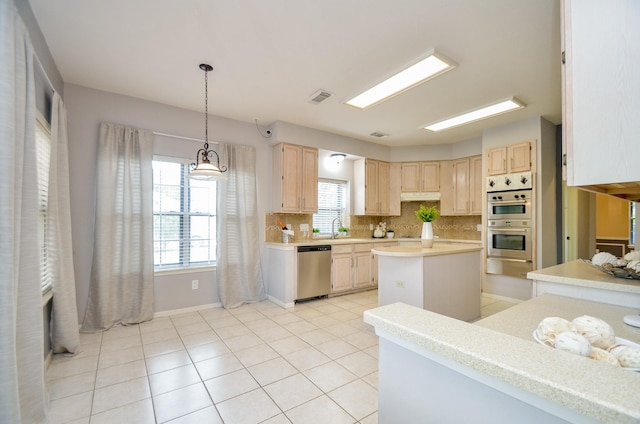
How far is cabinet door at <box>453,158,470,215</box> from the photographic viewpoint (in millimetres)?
5324

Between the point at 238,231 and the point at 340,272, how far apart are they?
1.87 meters

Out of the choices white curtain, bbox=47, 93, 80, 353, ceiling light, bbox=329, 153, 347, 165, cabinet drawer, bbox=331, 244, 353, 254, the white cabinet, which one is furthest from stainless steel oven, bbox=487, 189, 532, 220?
white curtain, bbox=47, 93, 80, 353

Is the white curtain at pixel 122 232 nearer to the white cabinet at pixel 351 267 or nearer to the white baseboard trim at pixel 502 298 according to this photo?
the white cabinet at pixel 351 267

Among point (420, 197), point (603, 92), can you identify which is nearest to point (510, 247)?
point (420, 197)

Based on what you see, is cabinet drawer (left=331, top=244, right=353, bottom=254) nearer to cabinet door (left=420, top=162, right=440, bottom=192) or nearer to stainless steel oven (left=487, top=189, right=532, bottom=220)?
cabinet door (left=420, top=162, right=440, bottom=192)

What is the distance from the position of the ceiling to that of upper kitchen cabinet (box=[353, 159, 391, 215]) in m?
1.87

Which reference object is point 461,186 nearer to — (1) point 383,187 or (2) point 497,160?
(2) point 497,160

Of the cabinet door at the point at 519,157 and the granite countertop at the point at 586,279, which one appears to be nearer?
the granite countertop at the point at 586,279

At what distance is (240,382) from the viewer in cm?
224

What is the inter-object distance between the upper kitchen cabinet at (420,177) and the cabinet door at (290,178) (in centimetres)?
253

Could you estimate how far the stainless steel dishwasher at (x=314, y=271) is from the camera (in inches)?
170

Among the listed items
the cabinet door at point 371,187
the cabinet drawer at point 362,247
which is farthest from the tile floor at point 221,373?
the cabinet door at point 371,187

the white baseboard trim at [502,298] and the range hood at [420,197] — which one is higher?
the range hood at [420,197]

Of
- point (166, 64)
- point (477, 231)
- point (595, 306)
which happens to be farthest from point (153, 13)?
point (477, 231)
